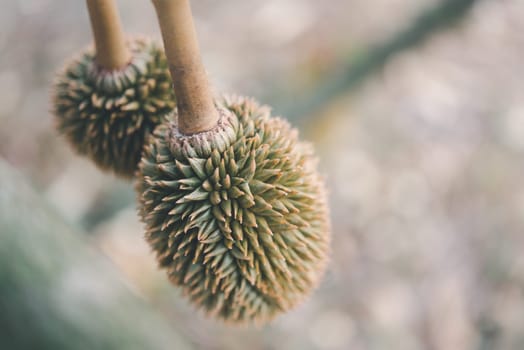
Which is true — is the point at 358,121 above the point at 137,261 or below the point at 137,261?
above

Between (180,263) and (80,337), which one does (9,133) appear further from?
(180,263)

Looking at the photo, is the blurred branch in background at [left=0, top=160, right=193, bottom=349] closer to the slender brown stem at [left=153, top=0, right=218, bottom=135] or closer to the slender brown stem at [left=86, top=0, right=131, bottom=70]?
the slender brown stem at [left=86, top=0, right=131, bottom=70]

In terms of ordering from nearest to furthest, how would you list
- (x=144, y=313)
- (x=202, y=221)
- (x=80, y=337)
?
(x=202, y=221)
(x=80, y=337)
(x=144, y=313)

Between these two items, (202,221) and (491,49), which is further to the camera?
(491,49)

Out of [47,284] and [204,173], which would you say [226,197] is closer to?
[204,173]

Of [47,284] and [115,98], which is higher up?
[115,98]

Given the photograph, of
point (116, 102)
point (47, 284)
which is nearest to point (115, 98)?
point (116, 102)

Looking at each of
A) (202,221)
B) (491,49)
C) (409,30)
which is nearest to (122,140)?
(202,221)
